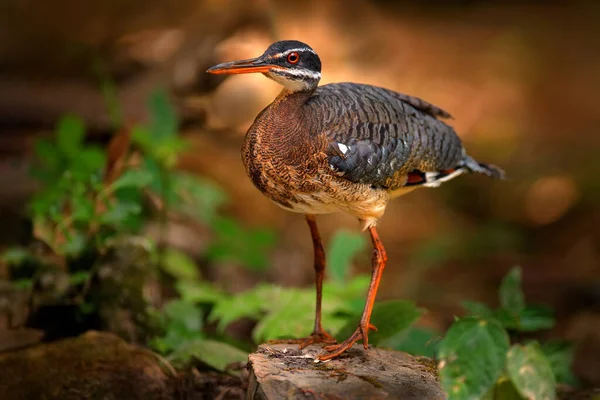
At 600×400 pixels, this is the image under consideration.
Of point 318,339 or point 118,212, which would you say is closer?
point 318,339

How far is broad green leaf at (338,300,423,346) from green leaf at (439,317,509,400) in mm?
1374

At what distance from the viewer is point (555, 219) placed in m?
10.3

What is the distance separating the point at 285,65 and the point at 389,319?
66.1 inches

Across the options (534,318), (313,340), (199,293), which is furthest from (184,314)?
(534,318)

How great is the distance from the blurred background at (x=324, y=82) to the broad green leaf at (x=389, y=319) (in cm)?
287

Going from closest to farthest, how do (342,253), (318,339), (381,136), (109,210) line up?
(381,136) < (318,339) < (109,210) < (342,253)

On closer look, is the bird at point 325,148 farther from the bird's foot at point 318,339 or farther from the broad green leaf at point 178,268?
the broad green leaf at point 178,268

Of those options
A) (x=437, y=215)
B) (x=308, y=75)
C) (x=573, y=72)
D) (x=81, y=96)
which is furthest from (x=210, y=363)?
(x=573, y=72)

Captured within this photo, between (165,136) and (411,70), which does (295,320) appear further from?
(411,70)

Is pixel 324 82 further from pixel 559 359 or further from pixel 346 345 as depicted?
pixel 346 345

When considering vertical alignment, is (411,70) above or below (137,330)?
above

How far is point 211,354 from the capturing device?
4.88 metres

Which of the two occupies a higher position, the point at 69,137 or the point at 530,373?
the point at 69,137

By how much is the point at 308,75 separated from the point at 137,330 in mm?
2153
